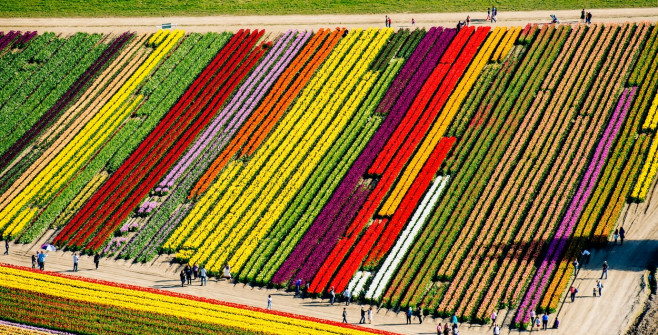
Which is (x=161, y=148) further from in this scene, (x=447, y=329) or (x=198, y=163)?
(x=447, y=329)

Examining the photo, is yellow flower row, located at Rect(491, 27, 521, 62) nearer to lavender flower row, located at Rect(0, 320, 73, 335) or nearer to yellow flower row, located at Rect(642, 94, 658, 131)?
yellow flower row, located at Rect(642, 94, 658, 131)

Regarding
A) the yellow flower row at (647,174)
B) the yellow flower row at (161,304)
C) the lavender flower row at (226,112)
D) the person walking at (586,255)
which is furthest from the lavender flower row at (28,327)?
the yellow flower row at (647,174)

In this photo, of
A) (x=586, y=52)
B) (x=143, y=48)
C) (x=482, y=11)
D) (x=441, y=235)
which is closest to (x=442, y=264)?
(x=441, y=235)

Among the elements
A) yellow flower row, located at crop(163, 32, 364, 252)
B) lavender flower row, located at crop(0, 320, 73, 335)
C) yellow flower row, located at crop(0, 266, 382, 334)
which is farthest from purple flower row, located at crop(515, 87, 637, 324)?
lavender flower row, located at crop(0, 320, 73, 335)

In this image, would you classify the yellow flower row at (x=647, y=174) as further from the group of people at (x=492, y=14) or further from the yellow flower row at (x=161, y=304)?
the yellow flower row at (x=161, y=304)

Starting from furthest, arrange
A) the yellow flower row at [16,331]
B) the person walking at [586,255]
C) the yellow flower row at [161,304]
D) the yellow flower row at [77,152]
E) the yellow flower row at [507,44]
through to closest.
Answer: the yellow flower row at [507,44] → the yellow flower row at [77,152] → the person walking at [586,255] → the yellow flower row at [16,331] → the yellow flower row at [161,304]

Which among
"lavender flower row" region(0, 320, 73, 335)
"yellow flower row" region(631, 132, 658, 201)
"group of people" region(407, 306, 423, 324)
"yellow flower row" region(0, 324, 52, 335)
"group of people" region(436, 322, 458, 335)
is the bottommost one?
"yellow flower row" region(0, 324, 52, 335)
